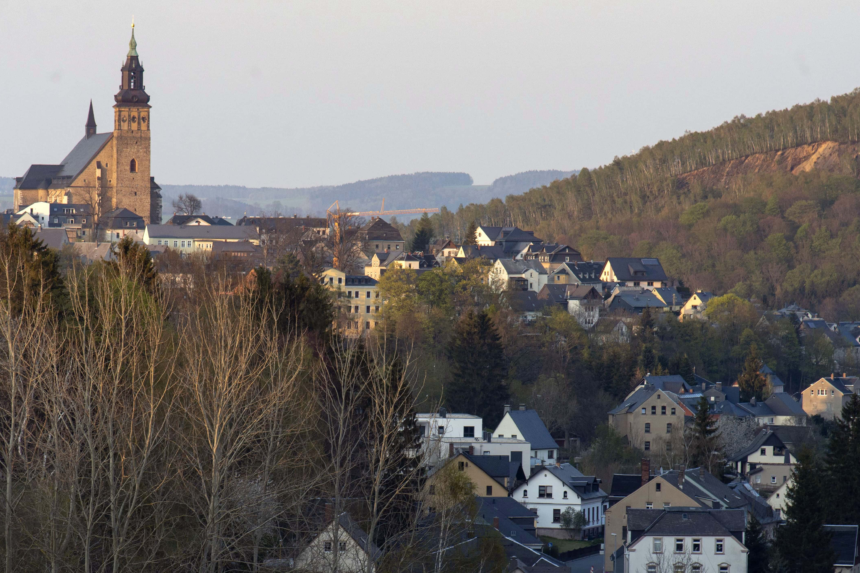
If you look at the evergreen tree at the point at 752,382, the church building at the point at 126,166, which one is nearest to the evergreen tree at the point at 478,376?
the evergreen tree at the point at 752,382

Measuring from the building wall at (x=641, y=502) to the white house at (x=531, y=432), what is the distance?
10.6 meters

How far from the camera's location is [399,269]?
7294 cm

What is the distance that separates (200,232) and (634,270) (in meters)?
35.5

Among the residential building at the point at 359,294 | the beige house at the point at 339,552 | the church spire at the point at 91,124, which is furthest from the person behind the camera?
the church spire at the point at 91,124

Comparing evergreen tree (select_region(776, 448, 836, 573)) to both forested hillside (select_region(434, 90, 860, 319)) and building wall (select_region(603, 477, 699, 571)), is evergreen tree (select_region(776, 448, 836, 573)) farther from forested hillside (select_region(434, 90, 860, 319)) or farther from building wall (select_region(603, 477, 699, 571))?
forested hillside (select_region(434, 90, 860, 319))

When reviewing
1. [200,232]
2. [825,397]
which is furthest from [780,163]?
[825,397]

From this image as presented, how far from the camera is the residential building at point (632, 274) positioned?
99625mm

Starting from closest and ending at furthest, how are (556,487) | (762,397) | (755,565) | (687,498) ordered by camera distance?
(755,565) → (687,498) → (556,487) → (762,397)

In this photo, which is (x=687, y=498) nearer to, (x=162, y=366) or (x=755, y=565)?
(x=755, y=565)

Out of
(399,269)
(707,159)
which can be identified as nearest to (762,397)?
(399,269)

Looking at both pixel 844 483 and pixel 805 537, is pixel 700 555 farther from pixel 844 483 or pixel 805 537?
pixel 844 483


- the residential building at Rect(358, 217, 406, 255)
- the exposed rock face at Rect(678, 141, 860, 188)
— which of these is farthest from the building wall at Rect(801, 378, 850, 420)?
the exposed rock face at Rect(678, 141, 860, 188)

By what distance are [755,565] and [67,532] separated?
2435cm

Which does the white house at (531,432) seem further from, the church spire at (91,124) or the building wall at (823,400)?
the church spire at (91,124)
